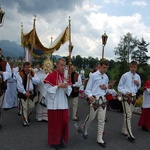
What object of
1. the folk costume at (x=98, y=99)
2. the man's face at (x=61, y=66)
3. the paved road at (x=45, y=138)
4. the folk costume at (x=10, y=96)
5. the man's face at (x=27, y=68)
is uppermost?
the man's face at (x=61, y=66)

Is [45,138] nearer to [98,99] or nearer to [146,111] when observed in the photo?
[98,99]

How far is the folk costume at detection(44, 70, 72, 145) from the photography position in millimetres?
5105

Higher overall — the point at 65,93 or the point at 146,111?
the point at 65,93

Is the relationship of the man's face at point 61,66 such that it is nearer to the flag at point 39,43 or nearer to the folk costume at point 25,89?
the folk costume at point 25,89

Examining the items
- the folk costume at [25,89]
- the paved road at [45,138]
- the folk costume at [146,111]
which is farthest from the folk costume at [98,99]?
the folk costume at [25,89]

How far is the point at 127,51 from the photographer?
183 feet

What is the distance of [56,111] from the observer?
203 inches

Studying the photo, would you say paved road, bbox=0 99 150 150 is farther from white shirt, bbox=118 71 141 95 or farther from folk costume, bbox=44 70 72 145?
white shirt, bbox=118 71 141 95

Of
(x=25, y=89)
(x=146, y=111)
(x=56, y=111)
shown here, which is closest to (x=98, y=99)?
(x=56, y=111)

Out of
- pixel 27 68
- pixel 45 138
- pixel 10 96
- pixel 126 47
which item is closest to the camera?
pixel 45 138

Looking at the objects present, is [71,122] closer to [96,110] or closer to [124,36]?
[96,110]

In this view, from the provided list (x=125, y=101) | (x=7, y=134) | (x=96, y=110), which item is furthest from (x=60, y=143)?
(x=125, y=101)

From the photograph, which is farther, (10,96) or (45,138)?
(10,96)

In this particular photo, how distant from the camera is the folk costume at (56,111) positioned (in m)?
5.11
